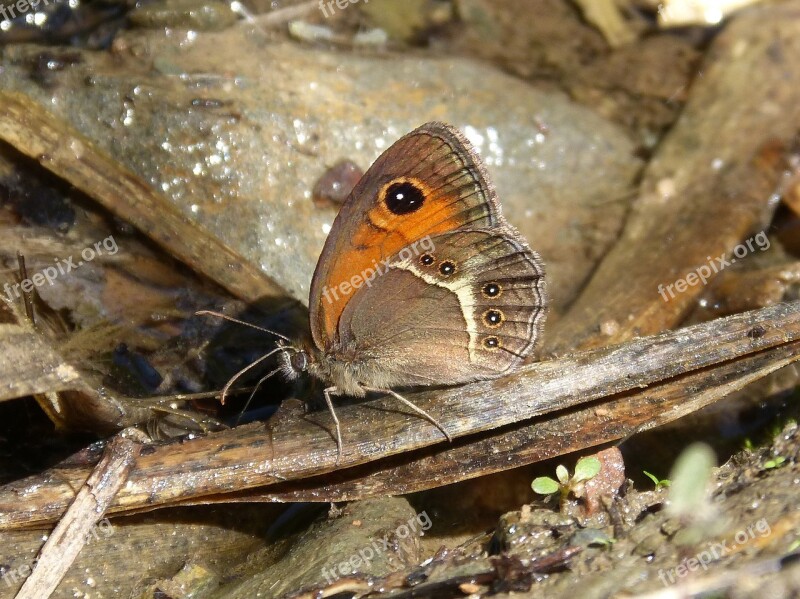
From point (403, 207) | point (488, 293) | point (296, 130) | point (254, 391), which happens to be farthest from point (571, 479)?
point (296, 130)

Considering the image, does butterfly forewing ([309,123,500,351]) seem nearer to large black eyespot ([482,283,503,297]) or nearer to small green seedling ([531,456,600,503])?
large black eyespot ([482,283,503,297])

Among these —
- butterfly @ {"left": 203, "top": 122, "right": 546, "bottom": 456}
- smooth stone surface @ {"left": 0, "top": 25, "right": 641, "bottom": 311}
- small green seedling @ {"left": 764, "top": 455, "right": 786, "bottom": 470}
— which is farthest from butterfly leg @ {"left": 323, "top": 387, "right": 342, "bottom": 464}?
small green seedling @ {"left": 764, "top": 455, "right": 786, "bottom": 470}

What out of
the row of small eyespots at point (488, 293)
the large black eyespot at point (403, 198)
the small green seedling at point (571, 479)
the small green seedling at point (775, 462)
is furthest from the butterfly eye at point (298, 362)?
the small green seedling at point (775, 462)

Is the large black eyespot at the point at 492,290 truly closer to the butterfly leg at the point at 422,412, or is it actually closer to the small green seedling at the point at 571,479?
the butterfly leg at the point at 422,412

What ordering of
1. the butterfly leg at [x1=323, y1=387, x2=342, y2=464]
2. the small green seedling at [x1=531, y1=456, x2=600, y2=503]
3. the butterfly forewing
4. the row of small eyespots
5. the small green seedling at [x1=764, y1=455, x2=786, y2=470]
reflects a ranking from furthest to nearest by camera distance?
the row of small eyespots, the butterfly forewing, the butterfly leg at [x1=323, y1=387, x2=342, y2=464], the small green seedling at [x1=531, y1=456, x2=600, y2=503], the small green seedling at [x1=764, y1=455, x2=786, y2=470]

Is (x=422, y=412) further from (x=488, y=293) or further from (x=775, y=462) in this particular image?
(x=775, y=462)
